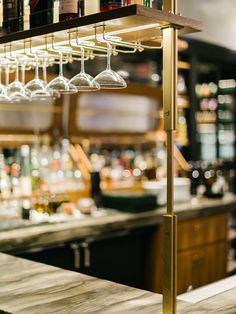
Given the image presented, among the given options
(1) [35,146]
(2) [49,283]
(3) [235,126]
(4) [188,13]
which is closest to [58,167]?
(1) [35,146]

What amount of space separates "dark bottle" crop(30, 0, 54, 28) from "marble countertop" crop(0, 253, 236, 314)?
3.73 feet

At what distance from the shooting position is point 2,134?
16.5 feet

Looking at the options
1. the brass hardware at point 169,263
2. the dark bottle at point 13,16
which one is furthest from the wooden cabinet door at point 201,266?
the dark bottle at point 13,16

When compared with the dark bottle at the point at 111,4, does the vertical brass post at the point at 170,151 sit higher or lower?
lower

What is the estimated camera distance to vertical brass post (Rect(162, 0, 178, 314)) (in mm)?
1977

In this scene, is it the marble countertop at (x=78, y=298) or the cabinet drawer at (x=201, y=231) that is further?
the cabinet drawer at (x=201, y=231)

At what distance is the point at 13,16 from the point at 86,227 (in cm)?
244

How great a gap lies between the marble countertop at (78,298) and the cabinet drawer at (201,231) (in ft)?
9.60

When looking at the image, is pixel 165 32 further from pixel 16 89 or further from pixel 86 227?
pixel 86 227

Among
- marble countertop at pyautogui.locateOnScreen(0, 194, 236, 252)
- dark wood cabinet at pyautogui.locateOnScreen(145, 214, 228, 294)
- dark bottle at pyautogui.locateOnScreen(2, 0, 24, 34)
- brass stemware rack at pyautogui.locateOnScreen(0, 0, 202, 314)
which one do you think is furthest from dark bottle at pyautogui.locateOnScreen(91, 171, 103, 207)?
brass stemware rack at pyautogui.locateOnScreen(0, 0, 202, 314)

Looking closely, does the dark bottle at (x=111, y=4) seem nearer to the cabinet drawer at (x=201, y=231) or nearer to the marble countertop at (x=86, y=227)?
the marble countertop at (x=86, y=227)

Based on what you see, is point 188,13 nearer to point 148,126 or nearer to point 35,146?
point 35,146

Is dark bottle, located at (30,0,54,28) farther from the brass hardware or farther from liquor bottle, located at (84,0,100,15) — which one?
the brass hardware

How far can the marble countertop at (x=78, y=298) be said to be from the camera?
2094mm
